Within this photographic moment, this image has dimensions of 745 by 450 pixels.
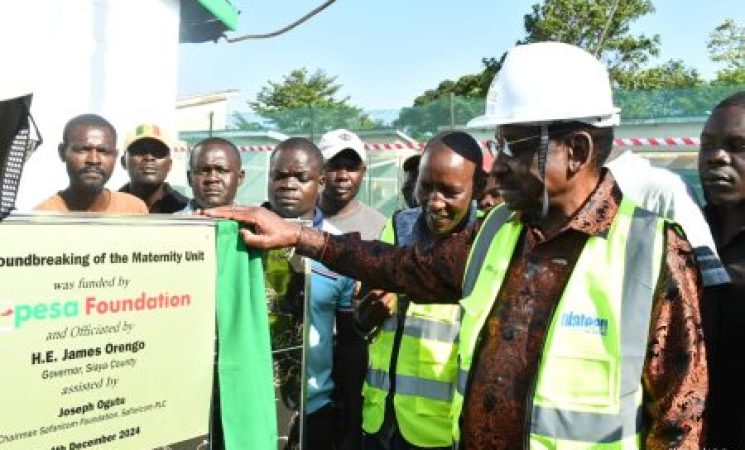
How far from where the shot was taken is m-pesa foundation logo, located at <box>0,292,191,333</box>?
1657 millimetres

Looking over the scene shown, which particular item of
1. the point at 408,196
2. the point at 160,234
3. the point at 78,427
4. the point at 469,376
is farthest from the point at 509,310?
the point at 408,196

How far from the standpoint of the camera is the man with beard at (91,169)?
396 cm

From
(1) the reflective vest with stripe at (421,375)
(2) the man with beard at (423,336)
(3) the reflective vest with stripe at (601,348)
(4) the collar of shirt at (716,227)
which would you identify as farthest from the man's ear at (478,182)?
(3) the reflective vest with stripe at (601,348)

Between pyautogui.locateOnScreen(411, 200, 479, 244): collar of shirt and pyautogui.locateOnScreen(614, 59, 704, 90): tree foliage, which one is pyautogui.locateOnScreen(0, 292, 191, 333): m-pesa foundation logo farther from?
pyautogui.locateOnScreen(614, 59, 704, 90): tree foliage

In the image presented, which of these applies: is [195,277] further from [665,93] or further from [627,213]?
[665,93]

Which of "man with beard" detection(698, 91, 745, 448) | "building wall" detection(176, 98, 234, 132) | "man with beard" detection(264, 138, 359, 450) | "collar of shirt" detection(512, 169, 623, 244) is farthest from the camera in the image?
"building wall" detection(176, 98, 234, 132)

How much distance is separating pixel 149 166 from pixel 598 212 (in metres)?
3.35

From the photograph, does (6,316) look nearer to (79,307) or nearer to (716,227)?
(79,307)

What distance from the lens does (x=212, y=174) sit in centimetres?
385

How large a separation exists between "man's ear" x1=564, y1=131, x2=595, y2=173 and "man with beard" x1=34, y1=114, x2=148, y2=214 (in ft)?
8.87

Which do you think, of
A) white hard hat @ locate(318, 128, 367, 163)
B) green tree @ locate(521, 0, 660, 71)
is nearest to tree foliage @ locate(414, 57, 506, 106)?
green tree @ locate(521, 0, 660, 71)

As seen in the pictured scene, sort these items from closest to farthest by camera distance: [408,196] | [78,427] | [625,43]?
[78,427], [408,196], [625,43]

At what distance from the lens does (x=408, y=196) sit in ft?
17.4

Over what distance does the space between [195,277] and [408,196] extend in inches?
131
